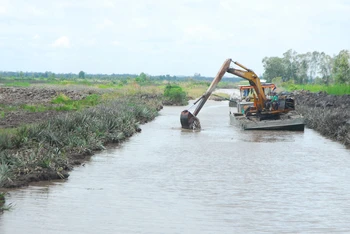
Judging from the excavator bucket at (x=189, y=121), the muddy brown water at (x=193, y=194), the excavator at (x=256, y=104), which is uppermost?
the excavator at (x=256, y=104)

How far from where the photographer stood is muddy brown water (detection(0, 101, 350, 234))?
40.1 feet

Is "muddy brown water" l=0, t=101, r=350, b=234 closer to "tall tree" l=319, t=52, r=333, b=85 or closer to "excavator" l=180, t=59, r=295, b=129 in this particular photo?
"excavator" l=180, t=59, r=295, b=129

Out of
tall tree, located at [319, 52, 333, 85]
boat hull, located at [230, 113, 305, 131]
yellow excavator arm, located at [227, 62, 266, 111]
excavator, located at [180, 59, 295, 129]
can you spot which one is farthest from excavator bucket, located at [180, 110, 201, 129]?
tall tree, located at [319, 52, 333, 85]

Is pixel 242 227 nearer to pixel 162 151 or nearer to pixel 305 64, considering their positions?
pixel 162 151

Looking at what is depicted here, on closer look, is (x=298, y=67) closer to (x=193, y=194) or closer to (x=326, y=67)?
(x=326, y=67)

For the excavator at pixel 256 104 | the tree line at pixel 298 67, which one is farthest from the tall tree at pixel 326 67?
the excavator at pixel 256 104

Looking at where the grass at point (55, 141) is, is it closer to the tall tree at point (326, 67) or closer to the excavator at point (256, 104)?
the excavator at point (256, 104)

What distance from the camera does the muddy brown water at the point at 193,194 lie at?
40.1 feet

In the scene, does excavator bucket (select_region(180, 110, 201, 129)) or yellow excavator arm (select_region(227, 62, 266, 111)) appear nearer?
yellow excavator arm (select_region(227, 62, 266, 111))

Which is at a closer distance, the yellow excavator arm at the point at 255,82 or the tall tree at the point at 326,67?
the yellow excavator arm at the point at 255,82

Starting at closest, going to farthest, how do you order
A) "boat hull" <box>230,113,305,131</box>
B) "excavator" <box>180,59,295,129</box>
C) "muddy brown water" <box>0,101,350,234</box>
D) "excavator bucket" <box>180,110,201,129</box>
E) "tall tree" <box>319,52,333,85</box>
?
"muddy brown water" <box>0,101,350,234</box>
"boat hull" <box>230,113,305,131</box>
"excavator" <box>180,59,295,129</box>
"excavator bucket" <box>180,110,201,129</box>
"tall tree" <box>319,52,333,85</box>

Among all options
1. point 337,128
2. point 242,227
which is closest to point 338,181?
point 242,227

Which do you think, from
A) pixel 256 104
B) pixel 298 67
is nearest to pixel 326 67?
pixel 298 67

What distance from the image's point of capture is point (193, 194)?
15.5m
